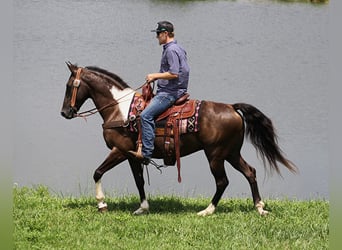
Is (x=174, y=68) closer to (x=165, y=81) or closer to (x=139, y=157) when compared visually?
(x=165, y=81)

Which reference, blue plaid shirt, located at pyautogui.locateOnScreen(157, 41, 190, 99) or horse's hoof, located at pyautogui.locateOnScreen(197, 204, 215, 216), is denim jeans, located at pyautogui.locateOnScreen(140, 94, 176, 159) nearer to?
blue plaid shirt, located at pyautogui.locateOnScreen(157, 41, 190, 99)

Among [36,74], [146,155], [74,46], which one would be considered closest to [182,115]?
[146,155]

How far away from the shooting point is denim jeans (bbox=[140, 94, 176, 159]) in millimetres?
7043

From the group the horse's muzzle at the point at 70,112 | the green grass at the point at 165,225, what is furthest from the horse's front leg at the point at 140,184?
the horse's muzzle at the point at 70,112

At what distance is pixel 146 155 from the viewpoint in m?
7.15

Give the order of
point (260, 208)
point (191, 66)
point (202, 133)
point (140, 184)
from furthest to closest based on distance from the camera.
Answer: point (191, 66) → point (140, 184) → point (260, 208) → point (202, 133)

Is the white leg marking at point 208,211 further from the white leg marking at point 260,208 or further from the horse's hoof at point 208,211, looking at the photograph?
the white leg marking at point 260,208

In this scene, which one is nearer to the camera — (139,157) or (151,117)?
(151,117)

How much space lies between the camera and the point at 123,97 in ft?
24.5

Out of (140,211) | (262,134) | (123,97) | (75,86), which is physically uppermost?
(75,86)

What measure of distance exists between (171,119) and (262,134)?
3.87 ft

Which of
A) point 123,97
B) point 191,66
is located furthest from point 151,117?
point 191,66

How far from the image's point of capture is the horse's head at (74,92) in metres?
7.40

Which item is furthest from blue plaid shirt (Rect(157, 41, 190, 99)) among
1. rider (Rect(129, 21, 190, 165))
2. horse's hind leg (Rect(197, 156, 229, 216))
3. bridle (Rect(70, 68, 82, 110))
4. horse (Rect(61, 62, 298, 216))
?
bridle (Rect(70, 68, 82, 110))
